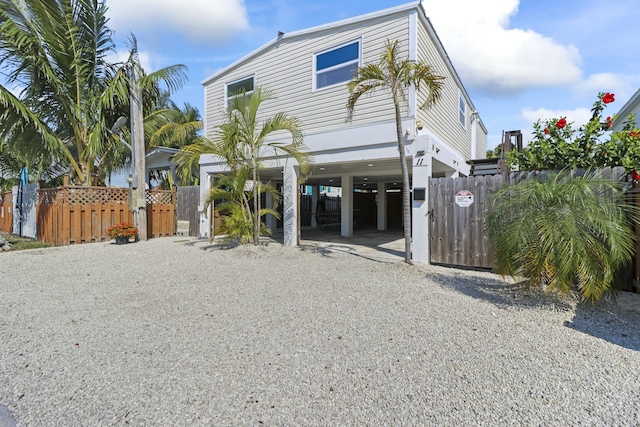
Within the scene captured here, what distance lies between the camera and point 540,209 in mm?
3967

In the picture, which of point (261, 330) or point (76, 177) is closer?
point (261, 330)

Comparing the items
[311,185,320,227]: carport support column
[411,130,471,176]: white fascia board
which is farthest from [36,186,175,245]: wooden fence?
[411,130,471,176]: white fascia board

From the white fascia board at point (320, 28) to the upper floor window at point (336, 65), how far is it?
522 millimetres

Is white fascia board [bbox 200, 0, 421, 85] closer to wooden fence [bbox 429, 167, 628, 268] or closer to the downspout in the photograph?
wooden fence [bbox 429, 167, 628, 268]

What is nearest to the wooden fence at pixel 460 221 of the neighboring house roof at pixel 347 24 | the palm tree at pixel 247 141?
the palm tree at pixel 247 141

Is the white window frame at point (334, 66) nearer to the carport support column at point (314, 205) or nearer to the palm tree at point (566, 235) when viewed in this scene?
the palm tree at point (566, 235)

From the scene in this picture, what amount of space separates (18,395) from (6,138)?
11090 mm

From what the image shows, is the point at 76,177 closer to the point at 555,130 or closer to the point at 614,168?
the point at 555,130

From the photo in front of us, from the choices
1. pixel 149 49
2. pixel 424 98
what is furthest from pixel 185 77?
pixel 424 98

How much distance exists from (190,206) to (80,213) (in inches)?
132

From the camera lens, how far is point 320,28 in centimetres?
841

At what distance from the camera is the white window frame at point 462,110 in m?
11.3

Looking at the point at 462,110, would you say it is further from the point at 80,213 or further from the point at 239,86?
the point at 80,213

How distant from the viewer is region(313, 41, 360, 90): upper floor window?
26.3 ft
